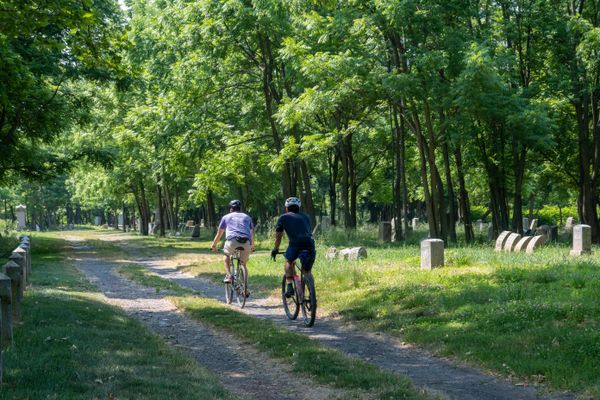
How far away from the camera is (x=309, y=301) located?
11.7 m

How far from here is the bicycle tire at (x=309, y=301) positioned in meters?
11.5

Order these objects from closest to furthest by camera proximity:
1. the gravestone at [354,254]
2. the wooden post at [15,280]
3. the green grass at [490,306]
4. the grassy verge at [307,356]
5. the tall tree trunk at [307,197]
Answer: the grassy verge at [307,356] → the green grass at [490,306] → the wooden post at [15,280] → the gravestone at [354,254] → the tall tree trunk at [307,197]

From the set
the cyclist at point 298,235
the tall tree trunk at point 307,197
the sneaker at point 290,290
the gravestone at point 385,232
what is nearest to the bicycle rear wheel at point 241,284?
the sneaker at point 290,290

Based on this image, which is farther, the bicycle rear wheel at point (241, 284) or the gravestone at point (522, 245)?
the gravestone at point (522, 245)

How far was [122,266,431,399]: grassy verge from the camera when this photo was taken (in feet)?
23.6

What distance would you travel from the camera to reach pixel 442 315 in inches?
450

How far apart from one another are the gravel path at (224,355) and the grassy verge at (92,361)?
0.34 m

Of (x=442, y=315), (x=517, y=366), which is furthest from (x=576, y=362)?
(x=442, y=315)

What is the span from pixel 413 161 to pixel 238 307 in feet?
96.3

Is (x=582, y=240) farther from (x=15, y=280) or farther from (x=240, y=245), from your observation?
(x=15, y=280)

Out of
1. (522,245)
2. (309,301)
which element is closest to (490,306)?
(309,301)

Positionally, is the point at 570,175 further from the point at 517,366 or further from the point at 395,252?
the point at 517,366

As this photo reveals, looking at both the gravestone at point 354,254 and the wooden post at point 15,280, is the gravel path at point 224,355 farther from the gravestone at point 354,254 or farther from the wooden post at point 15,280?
the gravestone at point 354,254

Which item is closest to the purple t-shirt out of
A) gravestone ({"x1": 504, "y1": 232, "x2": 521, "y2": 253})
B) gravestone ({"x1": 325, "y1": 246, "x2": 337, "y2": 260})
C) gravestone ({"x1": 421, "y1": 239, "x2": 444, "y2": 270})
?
gravestone ({"x1": 421, "y1": 239, "x2": 444, "y2": 270})
